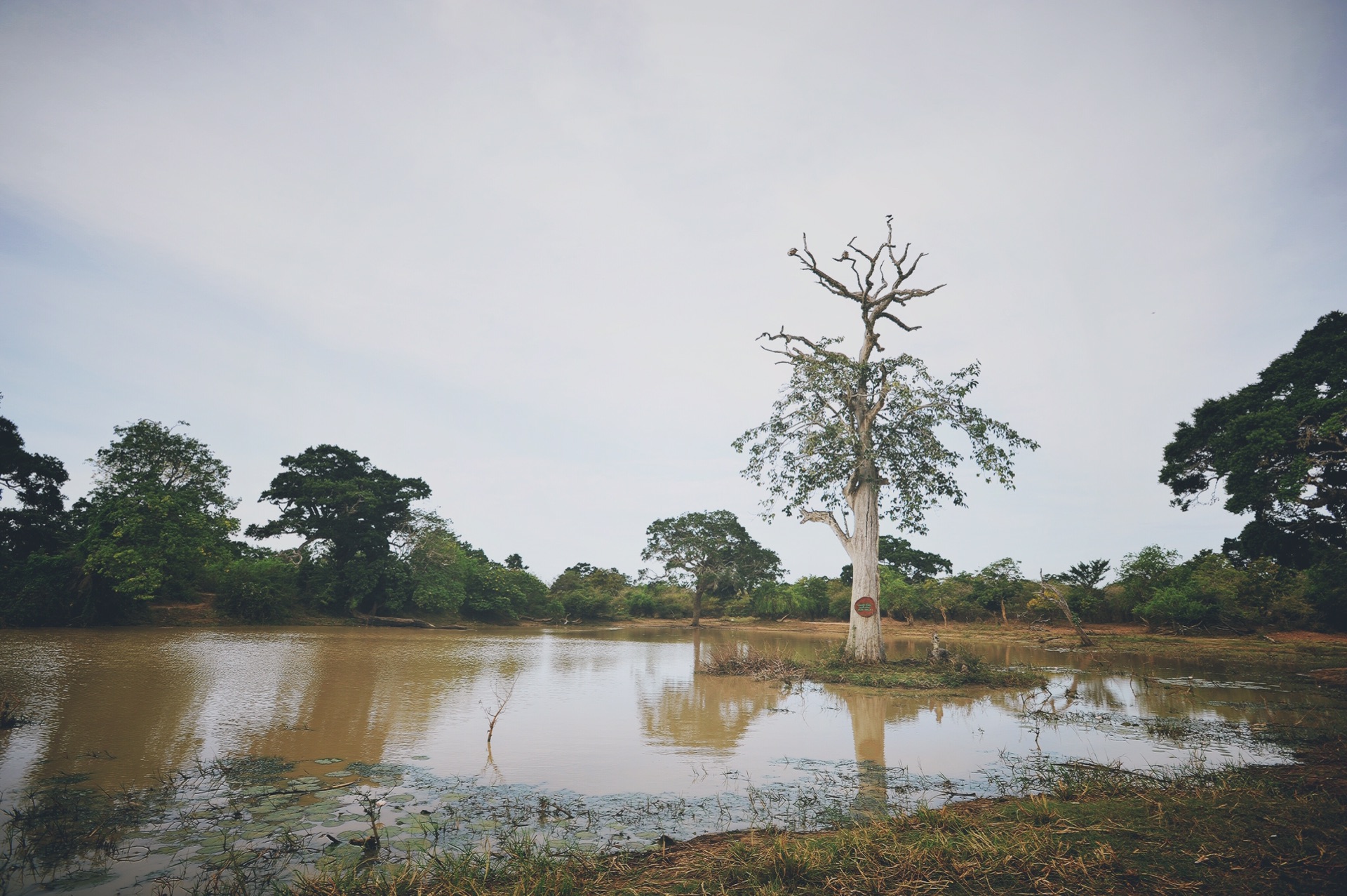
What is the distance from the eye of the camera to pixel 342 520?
3353 centimetres

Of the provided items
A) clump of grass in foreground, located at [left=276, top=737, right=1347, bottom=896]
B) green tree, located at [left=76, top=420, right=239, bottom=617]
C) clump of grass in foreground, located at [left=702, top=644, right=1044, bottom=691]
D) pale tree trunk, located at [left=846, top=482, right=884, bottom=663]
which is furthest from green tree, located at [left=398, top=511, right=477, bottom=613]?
clump of grass in foreground, located at [left=276, top=737, right=1347, bottom=896]

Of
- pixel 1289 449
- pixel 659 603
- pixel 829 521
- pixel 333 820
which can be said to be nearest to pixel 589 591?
pixel 659 603

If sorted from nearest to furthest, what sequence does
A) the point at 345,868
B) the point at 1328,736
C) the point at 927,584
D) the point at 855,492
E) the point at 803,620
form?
the point at 345,868 → the point at 1328,736 → the point at 855,492 → the point at 927,584 → the point at 803,620

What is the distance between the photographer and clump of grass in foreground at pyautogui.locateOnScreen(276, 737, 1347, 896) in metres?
3.06

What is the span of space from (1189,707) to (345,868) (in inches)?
487

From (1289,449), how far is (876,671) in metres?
11.4

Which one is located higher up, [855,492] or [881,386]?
[881,386]

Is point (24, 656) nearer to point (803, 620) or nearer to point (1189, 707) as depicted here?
point (1189, 707)

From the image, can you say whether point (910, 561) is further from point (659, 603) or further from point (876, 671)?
point (876, 671)

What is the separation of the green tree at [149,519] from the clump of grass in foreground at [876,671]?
2162cm

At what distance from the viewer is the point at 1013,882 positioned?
312 cm

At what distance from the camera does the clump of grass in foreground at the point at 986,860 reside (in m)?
3.06

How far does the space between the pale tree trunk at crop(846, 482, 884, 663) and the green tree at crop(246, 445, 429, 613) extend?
27.4 meters

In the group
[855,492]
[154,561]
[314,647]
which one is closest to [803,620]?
[855,492]
